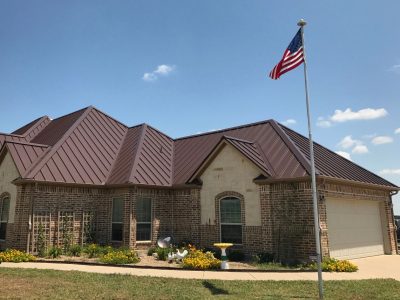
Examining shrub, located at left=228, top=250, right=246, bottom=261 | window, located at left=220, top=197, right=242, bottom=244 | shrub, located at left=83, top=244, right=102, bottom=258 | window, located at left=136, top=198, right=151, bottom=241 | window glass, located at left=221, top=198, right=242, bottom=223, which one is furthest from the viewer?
window, located at left=136, top=198, right=151, bottom=241

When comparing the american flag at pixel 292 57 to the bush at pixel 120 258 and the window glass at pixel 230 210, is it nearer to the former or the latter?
the window glass at pixel 230 210

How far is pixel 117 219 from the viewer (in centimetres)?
1816

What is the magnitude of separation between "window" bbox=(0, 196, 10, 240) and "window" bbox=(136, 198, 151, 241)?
6361 millimetres

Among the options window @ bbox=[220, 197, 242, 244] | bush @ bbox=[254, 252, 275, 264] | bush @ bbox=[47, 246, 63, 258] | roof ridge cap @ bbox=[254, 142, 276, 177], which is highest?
roof ridge cap @ bbox=[254, 142, 276, 177]

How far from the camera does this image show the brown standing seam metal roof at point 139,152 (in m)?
16.5

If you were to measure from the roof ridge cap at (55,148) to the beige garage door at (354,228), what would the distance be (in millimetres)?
13199

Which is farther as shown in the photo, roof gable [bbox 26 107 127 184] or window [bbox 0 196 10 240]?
window [bbox 0 196 10 240]

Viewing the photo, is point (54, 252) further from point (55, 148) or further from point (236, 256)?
point (236, 256)

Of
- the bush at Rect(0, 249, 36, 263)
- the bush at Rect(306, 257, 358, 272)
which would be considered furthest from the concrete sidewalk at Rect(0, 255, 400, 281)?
the bush at Rect(0, 249, 36, 263)

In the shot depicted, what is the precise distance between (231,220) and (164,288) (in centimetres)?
743

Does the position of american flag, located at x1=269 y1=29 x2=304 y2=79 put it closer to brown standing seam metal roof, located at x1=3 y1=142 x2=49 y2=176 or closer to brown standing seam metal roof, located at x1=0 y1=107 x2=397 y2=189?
brown standing seam metal roof, located at x1=0 y1=107 x2=397 y2=189

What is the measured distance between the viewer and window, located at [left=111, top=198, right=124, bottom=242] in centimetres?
1780

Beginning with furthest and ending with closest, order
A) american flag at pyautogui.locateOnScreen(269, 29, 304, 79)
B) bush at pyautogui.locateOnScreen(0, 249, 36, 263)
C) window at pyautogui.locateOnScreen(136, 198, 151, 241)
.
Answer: window at pyautogui.locateOnScreen(136, 198, 151, 241)
bush at pyautogui.locateOnScreen(0, 249, 36, 263)
american flag at pyautogui.locateOnScreen(269, 29, 304, 79)

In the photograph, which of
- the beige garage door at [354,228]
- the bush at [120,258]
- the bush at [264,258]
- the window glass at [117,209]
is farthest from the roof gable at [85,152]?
the beige garage door at [354,228]
